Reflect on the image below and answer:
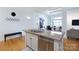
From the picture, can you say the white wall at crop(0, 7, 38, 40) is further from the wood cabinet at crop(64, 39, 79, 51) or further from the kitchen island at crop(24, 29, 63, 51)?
the wood cabinet at crop(64, 39, 79, 51)

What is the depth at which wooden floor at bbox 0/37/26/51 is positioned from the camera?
40.3 inches

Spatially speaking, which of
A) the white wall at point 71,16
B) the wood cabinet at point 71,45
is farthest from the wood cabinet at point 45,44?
the white wall at point 71,16

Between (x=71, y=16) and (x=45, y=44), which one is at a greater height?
(x=71, y=16)

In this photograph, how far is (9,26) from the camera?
1064 mm

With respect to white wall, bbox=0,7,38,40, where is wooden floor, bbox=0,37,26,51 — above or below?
below

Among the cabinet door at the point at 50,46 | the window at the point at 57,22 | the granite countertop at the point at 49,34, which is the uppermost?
the window at the point at 57,22

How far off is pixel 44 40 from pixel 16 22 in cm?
46

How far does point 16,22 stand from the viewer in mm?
1090

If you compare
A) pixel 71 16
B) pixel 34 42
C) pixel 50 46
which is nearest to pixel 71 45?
pixel 50 46

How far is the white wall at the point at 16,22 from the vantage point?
101cm

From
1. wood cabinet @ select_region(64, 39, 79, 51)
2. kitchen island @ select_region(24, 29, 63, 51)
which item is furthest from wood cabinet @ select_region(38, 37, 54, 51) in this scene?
wood cabinet @ select_region(64, 39, 79, 51)

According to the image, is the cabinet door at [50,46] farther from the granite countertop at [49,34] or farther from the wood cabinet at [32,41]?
the wood cabinet at [32,41]

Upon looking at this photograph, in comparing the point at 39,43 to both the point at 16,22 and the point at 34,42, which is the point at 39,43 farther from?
the point at 16,22
